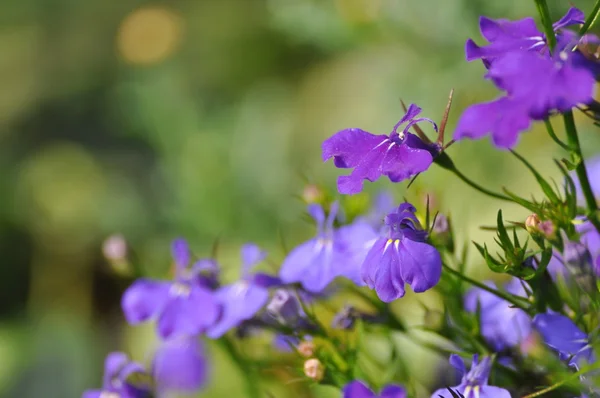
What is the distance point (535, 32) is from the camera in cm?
45

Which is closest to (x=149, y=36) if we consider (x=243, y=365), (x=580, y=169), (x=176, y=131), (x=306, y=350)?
(x=176, y=131)

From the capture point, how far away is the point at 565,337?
465mm

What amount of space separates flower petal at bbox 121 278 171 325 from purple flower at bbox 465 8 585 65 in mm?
331

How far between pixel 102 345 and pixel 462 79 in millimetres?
995

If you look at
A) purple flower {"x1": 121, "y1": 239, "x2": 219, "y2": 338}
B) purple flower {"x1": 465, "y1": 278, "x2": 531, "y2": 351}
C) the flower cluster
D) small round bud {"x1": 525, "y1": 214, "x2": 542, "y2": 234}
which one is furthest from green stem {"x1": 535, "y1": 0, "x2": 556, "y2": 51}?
purple flower {"x1": 121, "y1": 239, "x2": 219, "y2": 338}

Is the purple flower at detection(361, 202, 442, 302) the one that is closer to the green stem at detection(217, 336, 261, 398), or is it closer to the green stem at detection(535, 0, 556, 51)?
the green stem at detection(535, 0, 556, 51)

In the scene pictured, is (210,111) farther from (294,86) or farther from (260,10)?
(260,10)

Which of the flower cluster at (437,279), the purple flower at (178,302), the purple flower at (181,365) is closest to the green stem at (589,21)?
the flower cluster at (437,279)

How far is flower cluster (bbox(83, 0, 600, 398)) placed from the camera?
1.34 ft

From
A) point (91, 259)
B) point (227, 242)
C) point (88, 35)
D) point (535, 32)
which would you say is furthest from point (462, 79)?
point (88, 35)

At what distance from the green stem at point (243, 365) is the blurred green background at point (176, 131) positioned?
38 cm

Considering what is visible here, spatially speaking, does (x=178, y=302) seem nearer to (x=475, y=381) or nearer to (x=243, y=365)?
(x=243, y=365)

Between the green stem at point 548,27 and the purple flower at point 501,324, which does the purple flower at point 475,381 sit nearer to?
the purple flower at point 501,324

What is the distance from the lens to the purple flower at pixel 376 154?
0.42 meters
